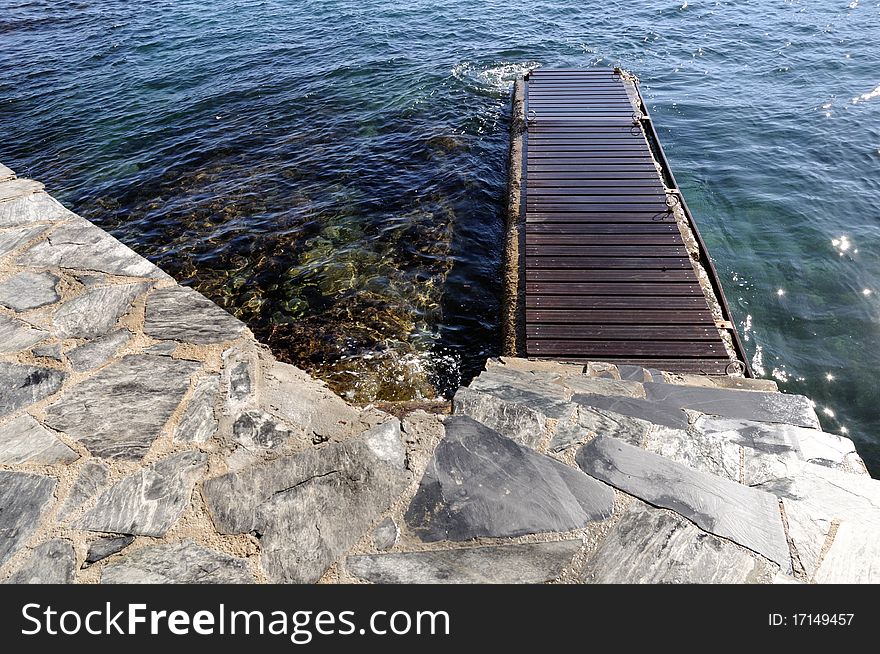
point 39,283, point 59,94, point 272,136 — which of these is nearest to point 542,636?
point 39,283

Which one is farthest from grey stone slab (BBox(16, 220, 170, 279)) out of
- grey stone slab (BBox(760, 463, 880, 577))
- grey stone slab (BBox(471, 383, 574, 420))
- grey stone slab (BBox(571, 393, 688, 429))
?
grey stone slab (BBox(760, 463, 880, 577))

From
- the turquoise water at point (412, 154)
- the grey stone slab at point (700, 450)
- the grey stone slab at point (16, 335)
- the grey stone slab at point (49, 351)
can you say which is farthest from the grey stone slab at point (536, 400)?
the grey stone slab at point (16, 335)

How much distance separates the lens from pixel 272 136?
12914 mm

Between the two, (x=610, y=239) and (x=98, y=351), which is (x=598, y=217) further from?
(x=98, y=351)

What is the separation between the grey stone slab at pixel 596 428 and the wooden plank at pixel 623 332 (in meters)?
2.68

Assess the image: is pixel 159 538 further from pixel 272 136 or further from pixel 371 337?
pixel 272 136

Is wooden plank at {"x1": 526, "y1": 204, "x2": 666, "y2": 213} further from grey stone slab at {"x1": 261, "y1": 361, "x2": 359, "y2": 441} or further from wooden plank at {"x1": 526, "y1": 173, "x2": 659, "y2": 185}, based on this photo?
grey stone slab at {"x1": 261, "y1": 361, "x2": 359, "y2": 441}

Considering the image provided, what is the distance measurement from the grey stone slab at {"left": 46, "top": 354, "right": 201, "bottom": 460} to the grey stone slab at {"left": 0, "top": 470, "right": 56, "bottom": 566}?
33cm

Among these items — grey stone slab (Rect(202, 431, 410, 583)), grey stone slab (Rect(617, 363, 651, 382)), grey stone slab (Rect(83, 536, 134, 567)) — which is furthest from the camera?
grey stone slab (Rect(617, 363, 651, 382))

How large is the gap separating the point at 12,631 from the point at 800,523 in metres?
4.33

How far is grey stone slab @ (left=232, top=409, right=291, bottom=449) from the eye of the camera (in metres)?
3.63

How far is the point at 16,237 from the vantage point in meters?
5.41

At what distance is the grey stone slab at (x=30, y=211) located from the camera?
5656 mm

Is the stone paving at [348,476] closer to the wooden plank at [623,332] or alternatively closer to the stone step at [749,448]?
the stone step at [749,448]
